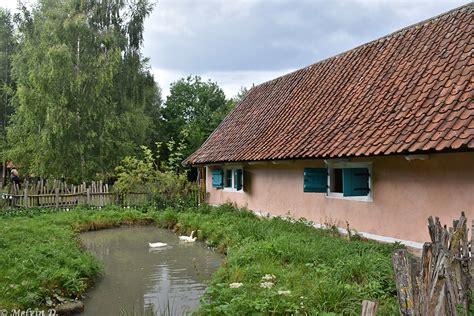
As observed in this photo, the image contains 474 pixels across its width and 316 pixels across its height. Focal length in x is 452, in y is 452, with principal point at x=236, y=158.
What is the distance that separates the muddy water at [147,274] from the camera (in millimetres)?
7070

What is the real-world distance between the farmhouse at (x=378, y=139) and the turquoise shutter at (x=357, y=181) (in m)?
0.02

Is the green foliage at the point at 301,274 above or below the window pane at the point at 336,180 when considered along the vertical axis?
below

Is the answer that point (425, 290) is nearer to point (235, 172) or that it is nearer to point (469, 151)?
point (469, 151)

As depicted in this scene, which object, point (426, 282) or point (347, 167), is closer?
point (426, 282)

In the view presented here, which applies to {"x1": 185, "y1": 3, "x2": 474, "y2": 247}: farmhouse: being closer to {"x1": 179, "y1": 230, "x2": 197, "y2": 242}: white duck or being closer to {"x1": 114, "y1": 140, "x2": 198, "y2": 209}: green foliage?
{"x1": 179, "y1": 230, "x2": 197, "y2": 242}: white duck

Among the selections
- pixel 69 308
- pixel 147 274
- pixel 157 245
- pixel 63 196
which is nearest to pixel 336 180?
pixel 147 274

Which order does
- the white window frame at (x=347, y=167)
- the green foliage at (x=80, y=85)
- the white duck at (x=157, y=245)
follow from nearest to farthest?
the white window frame at (x=347, y=167)
the white duck at (x=157, y=245)
the green foliage at (x=80, y=85)

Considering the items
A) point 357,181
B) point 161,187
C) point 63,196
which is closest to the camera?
point 357,181

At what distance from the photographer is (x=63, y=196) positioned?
19391 mm

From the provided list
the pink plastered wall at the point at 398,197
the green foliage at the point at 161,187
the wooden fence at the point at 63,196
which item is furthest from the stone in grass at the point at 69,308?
the wooden fence at the point at 63,196

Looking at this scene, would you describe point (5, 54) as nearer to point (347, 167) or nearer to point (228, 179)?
point (228, 179)

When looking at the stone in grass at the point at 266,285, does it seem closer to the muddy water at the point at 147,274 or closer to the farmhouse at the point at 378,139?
the muddy water at the point at 147,274

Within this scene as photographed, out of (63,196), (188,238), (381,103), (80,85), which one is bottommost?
(188,238)

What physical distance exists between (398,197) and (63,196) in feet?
49.1
